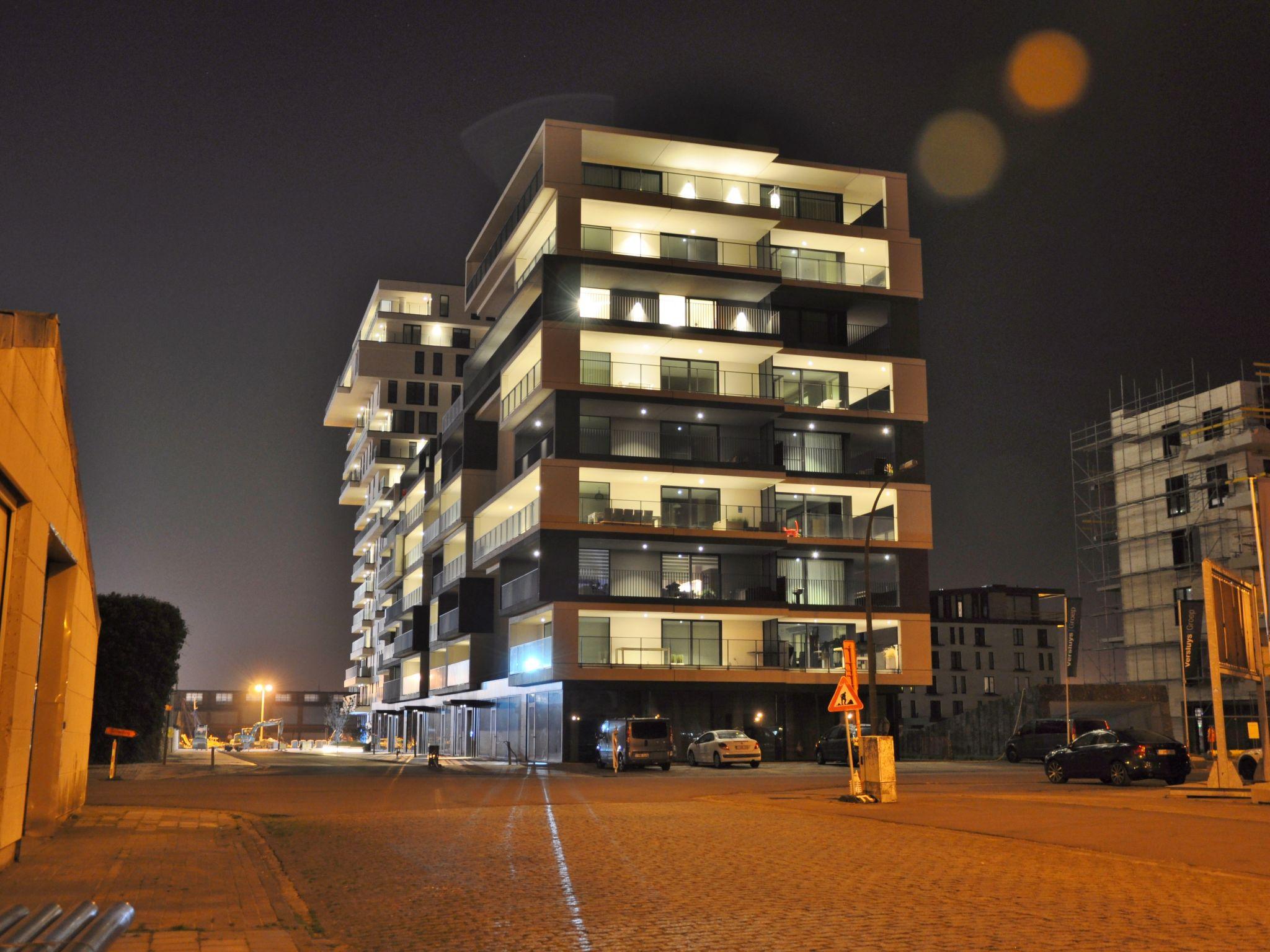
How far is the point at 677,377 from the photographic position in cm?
5253

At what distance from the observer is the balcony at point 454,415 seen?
65.4m

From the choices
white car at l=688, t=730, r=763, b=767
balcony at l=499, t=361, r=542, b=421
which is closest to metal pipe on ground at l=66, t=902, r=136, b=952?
white car at l=688, t=730, r=763, b=767

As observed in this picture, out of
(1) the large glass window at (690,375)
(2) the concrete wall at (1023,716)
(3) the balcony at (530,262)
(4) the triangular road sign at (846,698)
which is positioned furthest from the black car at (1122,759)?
(3) the balcony at (530,262)

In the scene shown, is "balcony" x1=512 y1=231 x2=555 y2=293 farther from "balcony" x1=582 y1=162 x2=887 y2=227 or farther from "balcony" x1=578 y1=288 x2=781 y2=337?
"balcony" x1=582 y1=162 x2=887 y2=227

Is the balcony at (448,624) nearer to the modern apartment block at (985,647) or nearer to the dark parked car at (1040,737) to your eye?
the dark parked car at (1040,737)

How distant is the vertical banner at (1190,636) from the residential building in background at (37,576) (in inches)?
1103

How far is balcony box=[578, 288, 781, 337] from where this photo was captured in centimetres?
5225

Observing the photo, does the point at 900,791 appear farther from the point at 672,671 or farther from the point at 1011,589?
the point at 1011,589

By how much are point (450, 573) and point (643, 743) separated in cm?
2976

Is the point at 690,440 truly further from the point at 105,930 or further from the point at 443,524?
the point at 105,930

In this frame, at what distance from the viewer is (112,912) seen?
8.25m

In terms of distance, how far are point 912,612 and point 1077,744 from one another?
22834 mm

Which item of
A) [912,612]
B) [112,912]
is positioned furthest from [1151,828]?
[912,612]

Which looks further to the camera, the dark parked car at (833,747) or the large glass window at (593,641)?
the large glass window at (593,641)
